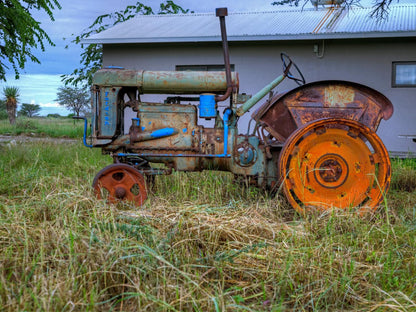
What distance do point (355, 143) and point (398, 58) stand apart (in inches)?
265

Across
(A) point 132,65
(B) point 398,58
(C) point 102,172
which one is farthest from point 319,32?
(C) point 102,172

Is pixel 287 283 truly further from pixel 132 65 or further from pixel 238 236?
pixel 132 65

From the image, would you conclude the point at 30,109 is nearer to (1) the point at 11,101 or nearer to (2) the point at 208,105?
(1) the point at 11,101

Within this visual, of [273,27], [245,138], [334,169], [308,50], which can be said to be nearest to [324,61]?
[308,50]

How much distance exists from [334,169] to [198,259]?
172cm

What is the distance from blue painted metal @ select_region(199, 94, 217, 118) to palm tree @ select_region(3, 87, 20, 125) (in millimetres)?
16486

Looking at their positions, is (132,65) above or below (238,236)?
above

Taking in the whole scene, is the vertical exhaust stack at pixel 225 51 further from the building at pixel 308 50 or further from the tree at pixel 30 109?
the tree at pixel 30 109

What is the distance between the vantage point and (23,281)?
228 centimetres

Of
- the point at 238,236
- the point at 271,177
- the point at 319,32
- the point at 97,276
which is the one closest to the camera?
the point at 97,276

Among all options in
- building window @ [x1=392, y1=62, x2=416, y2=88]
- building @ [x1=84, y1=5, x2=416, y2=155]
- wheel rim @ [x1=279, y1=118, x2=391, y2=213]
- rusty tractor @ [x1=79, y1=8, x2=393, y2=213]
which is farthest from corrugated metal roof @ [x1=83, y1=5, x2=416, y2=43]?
wheel rim @ [x1=279, y1=118, x2=391, y2=213]

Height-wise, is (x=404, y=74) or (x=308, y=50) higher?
(x=308, y=50)

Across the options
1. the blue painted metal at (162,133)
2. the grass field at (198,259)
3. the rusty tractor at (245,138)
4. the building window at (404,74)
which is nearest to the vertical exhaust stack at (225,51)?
the rusty tractor at (245,138)

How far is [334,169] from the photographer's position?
12.2ft
